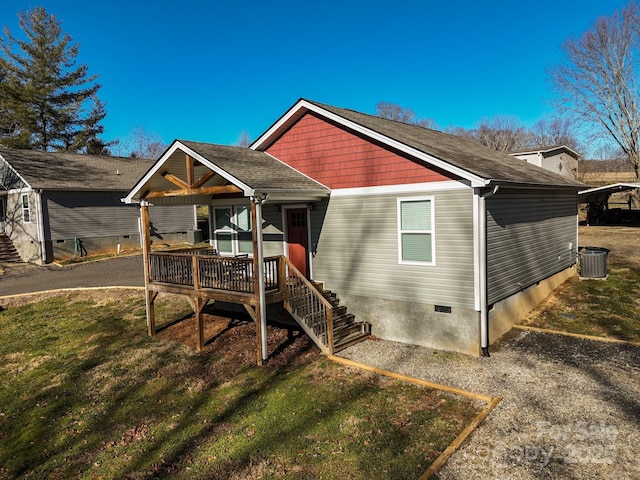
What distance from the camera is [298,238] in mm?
11953

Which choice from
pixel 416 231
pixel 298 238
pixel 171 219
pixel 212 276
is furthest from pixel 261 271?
pixel 171 219

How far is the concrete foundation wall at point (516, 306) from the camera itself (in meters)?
9.45

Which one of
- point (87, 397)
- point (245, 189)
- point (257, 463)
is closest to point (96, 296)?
point (87, 397)

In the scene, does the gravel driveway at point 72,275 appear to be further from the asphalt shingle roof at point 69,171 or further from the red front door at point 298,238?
the red front door at point 298,238

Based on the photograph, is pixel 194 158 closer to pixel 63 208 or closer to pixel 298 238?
pixel 298 238

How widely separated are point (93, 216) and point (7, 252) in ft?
17.6

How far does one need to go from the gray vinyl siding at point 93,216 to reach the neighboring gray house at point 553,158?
24.7 m

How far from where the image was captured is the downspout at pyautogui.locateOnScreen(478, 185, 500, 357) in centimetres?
852

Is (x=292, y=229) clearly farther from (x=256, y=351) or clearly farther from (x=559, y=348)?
(x=559, y=348)

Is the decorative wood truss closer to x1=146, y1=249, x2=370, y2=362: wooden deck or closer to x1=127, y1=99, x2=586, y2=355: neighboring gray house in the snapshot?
x1=127, y1=99, x2=586, y2=355: neighboring gray house

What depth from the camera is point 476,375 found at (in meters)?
7.89

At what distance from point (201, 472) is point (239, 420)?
4.32ft

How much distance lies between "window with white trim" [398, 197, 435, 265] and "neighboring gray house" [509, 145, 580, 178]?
20848 mm

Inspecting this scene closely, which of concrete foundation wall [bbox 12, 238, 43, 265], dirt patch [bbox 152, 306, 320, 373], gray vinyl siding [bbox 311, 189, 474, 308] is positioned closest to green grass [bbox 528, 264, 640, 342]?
gray vinyl siding [bbox 311, 189, 474, 308]
